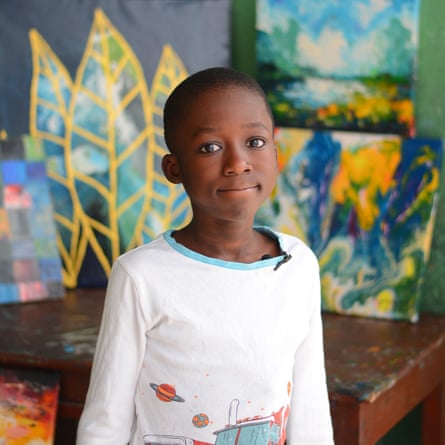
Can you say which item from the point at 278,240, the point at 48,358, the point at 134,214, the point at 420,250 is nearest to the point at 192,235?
Answer: the point at 278,240

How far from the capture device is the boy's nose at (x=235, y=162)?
1.02 metres

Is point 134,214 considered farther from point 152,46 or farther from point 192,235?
point 192,235

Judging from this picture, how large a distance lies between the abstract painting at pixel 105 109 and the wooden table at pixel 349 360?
0.19 meters

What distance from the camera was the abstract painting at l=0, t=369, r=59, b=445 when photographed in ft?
5.29

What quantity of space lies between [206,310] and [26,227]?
1.03 meters

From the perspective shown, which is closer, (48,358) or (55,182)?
(48,358)

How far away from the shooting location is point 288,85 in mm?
1997

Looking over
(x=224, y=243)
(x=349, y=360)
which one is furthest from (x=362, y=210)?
(x=224, y=243)

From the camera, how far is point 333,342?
1.71 metres

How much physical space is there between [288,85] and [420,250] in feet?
1.57

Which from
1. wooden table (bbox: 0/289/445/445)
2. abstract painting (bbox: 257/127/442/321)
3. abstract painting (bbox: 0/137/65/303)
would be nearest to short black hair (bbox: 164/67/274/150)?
wooden table (bbox: 0/289/445/445)

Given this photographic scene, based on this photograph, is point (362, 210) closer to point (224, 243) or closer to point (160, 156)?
point (160, 156)

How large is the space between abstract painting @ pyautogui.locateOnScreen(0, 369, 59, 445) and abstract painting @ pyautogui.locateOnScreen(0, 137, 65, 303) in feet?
1.17

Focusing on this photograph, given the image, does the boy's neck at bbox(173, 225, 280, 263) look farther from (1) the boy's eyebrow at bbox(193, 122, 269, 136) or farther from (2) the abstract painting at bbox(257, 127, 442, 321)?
(2) the abstract painting at bbox(257, 127, 442, 321)
